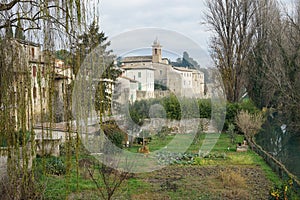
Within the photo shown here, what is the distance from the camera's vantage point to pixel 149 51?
12750mm

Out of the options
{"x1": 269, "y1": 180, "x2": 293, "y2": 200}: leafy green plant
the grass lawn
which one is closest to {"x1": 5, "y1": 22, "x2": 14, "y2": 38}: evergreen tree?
the grass lawn

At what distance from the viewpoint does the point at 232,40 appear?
20.4 m

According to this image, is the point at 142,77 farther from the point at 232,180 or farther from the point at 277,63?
the point at 232,180

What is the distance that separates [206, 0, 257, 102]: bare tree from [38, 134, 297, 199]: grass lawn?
9618 millimetres

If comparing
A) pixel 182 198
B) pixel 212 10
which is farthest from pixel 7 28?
pixel 212 10

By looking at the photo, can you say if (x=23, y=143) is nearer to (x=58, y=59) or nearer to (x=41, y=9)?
(x=58, y=59)

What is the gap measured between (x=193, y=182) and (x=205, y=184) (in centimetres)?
30

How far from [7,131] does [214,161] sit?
747 centimetres

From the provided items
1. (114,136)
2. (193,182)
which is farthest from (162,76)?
(193,182)

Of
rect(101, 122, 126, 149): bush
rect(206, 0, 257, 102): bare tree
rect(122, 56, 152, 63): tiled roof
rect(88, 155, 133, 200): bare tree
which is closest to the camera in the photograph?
rect(88, 155, 133, 200): bare tree

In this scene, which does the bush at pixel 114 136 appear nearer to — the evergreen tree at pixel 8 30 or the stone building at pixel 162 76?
the stone building at pixel 162 76

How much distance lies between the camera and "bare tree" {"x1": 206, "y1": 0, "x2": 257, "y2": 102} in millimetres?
20094

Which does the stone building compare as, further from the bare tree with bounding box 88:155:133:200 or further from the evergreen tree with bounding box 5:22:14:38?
the evergreen tree with bounding box 5:22:14:38

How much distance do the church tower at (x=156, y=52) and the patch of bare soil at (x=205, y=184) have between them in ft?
15.3
